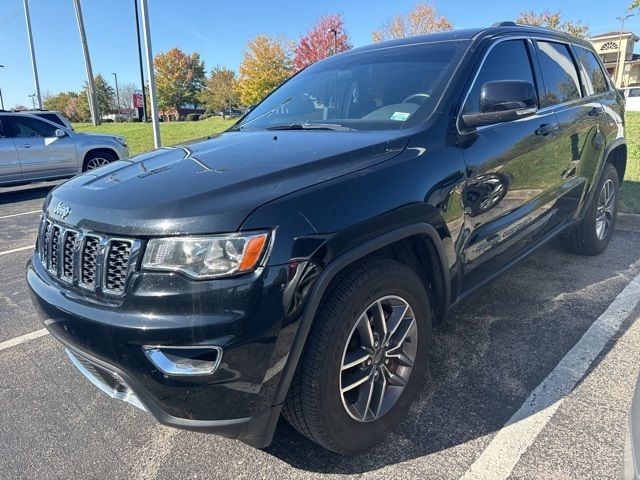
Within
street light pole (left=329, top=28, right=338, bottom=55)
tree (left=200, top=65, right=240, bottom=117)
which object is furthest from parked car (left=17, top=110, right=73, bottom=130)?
tree (left=200, top=65, right=240, bottom=117)

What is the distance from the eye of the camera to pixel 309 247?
5.66ft

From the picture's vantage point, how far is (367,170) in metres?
2.03

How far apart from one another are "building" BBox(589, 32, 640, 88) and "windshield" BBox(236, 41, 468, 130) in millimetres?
54216

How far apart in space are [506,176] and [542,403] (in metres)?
1.26

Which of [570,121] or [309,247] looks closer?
[309,247]

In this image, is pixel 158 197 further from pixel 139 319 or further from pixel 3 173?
pixel 3 173

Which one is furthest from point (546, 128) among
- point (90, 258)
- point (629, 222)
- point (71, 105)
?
point (71, 105)

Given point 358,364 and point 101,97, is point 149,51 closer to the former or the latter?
point 358,364

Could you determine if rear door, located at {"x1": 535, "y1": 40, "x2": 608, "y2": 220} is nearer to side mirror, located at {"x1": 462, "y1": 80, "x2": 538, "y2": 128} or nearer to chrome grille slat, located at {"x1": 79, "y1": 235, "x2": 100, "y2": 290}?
side mirror, located at {"x1": 462, "y1": 80, "x2": 538, "y2": 128}

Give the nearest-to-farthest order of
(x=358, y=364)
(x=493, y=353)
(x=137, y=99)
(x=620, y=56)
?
(x=358, y=364) < (x=493, y=353) < (x=137, y=99) < (x=620, y=56)

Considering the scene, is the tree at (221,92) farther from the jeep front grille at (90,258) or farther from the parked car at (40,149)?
the jeep front grille at (90,258)

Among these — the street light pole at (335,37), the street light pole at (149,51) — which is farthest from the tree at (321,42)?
the street light pole at (149,51)

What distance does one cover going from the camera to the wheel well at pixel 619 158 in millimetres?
4625

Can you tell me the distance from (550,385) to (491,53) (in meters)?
1.98
